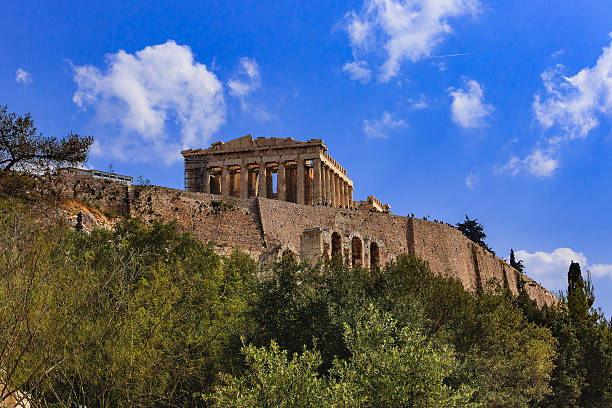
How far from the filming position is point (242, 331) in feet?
43.8

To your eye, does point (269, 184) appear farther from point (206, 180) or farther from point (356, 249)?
point (356, 249)

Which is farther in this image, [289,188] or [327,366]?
[289,188]

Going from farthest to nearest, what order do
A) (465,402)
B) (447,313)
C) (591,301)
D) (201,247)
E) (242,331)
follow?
(591,301) → (201,247) → (447,313) → (242,331) → (465,402)

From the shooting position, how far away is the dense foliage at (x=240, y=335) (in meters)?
9.18

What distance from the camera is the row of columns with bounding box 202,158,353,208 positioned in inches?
1647

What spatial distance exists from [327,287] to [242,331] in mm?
2419

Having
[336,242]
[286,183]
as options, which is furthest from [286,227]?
[336,242]

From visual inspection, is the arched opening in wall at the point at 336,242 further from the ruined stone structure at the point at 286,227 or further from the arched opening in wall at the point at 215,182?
the arched opening in wall at the point at 215,182

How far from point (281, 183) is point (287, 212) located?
849 cm

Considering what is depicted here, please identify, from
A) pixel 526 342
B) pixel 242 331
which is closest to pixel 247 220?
pixel 526 342

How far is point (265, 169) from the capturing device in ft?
140

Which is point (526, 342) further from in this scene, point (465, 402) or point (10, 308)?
point (10, 308)

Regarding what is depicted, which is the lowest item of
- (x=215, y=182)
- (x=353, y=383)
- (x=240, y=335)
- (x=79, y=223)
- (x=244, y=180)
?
(x=353, y=383)

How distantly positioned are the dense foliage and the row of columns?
20.0 m
